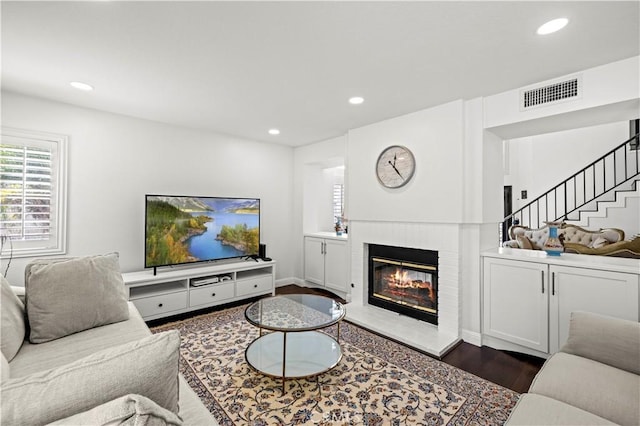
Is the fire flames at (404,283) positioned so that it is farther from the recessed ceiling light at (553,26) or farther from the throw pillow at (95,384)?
the throw pillow at (95,384)

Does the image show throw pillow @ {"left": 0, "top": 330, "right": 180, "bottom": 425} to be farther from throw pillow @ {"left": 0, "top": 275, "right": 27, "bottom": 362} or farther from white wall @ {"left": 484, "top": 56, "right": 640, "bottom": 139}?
white wall @ {"left": 484, "top": 56, "right": 640, "bottom": 139}

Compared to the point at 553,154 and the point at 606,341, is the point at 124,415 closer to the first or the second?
the point at 606,341

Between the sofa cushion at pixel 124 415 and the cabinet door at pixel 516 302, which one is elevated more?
the sofa cushion at pixel 124 415

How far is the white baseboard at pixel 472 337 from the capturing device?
2.90 m

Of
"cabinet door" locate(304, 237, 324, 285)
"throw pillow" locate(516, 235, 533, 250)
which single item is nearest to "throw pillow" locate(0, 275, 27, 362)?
"cabinet door" locate(304, 237, 324, 285)

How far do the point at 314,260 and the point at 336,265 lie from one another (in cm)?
50

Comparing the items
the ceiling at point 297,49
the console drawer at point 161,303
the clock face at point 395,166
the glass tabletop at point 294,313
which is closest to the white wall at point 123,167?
the ceiling at point 297,49

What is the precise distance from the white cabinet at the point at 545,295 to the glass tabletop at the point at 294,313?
1.52 m

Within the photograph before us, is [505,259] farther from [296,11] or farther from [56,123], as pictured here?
[56,123]

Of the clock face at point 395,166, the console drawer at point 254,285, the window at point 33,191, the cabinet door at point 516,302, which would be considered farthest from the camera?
the console drawer at point 254,285

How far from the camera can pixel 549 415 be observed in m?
1.25

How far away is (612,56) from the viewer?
6.89 feet

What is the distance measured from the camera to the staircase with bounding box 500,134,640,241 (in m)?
5.21

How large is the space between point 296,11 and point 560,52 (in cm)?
184
